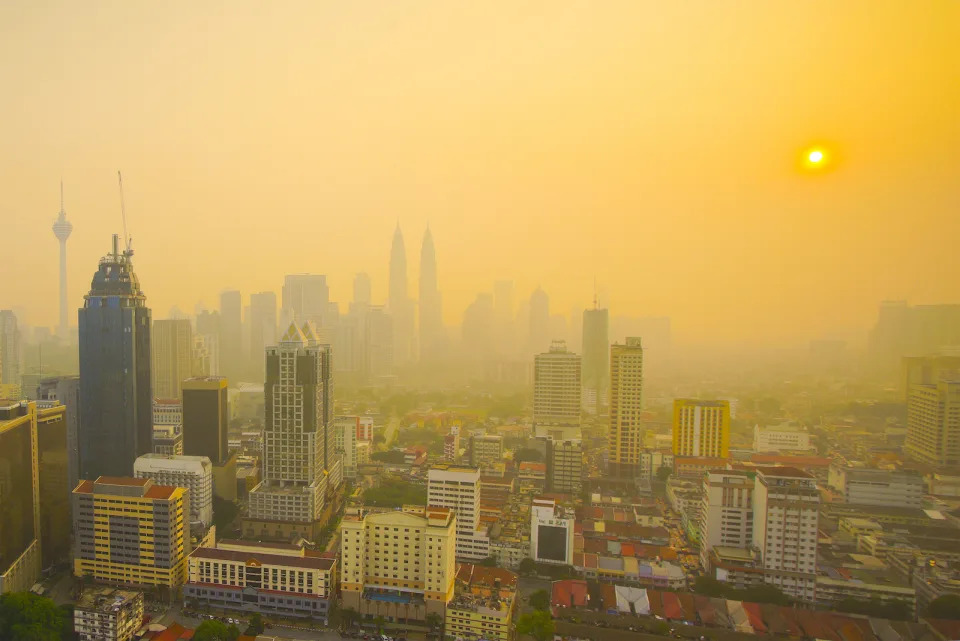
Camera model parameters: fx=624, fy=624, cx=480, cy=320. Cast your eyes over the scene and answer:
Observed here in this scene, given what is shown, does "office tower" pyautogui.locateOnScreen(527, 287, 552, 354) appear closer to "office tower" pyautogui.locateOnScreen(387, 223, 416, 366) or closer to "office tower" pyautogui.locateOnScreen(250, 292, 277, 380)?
"office tower" pyautogui.locateOnScreen(387, 223, 416, 366)

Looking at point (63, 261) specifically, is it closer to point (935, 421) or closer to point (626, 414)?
point (626, 414)

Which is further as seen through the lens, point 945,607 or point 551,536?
point 551,536

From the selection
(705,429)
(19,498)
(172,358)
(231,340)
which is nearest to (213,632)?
(19,498)

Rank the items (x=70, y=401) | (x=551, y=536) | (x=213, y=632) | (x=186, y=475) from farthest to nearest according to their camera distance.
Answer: (x=70, y=401) → (x=186, y=475) → (x=551, y=536) → (x=213, y=632)

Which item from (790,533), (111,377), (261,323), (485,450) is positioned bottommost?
(485,450)

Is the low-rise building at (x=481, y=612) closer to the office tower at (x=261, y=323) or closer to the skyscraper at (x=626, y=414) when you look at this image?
the skyscraper at (x=626, y=414)

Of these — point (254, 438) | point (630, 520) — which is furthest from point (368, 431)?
point (630, 520)
